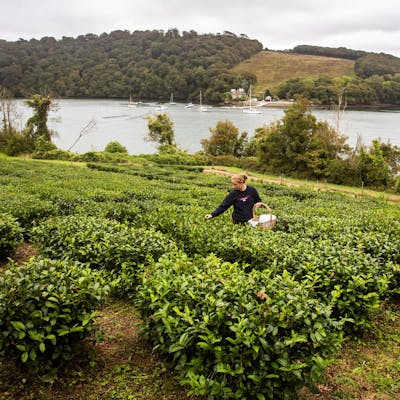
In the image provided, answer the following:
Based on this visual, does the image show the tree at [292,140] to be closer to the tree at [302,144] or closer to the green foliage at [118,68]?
the tree at [302,144]

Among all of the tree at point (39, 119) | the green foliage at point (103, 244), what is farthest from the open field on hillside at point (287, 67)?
the green foliage at point (103, 244)

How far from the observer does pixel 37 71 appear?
4643 inches

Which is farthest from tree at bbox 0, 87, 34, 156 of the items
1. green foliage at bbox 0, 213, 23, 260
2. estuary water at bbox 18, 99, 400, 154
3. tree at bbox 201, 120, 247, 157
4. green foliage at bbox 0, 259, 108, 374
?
green foliage at bbox 0, 259, 108, 374

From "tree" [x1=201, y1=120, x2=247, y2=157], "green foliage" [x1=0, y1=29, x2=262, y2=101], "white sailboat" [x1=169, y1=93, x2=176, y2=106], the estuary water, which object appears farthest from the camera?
"white sailboat" [x1=169, y1=93, x2=176, y2=106]

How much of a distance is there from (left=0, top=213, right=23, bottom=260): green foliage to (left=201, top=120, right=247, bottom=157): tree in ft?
179

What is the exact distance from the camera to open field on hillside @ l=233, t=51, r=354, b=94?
13238 cm

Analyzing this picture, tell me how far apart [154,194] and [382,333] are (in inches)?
393

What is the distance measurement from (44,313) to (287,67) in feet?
500

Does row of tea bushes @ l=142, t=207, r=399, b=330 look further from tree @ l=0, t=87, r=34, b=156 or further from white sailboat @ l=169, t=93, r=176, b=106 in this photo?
white sailboat @ l=169, t=93, r=176, b=106

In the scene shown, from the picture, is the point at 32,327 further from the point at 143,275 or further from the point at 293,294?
the point at 293,294

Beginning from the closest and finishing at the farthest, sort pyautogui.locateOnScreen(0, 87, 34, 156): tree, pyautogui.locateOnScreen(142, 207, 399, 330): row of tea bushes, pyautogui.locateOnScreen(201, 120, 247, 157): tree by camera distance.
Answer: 1. pyautogui.locateOnScreen(142, 207, 399, 330): row of tea bushes
2. pyautogui.locateOnScreen(0, 87, 34, 156): tree
3. pyautogui.locateOnScreen(201, 120, 247, 157): tree

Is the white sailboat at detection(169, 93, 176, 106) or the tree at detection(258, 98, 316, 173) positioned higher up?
the white sailboat at detection(169, 93, 176, 106)

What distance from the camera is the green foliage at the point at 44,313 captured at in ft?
13.1

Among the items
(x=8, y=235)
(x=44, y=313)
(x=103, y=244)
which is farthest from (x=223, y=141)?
(x=44, y=313)
